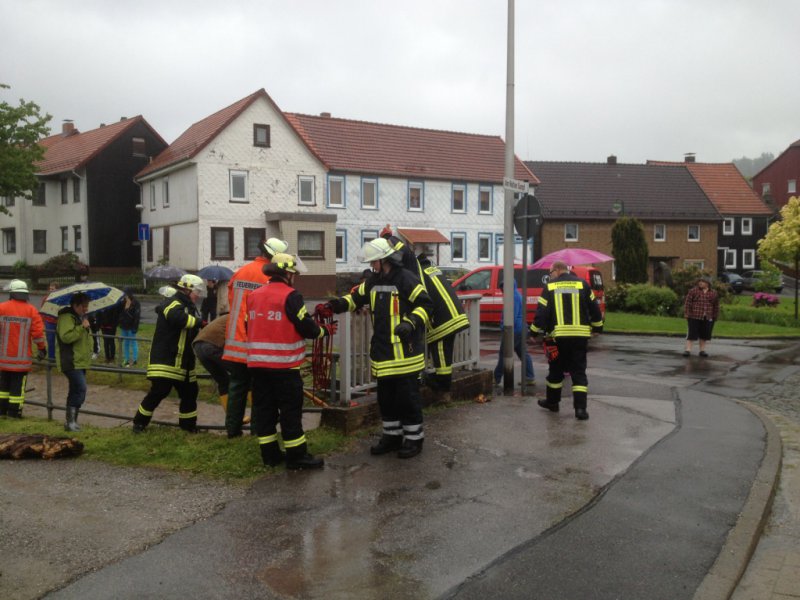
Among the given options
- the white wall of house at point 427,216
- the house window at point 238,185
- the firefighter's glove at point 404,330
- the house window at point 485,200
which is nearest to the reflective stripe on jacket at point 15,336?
the firefighter's glove at point 404,330

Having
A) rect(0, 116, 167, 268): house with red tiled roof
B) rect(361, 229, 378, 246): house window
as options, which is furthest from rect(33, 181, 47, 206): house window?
rect(361, 229, 378, 246): house window

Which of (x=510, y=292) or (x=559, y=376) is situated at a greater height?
(x=510, y=292)

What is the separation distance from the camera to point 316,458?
621cm

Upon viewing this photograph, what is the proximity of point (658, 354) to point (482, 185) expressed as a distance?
102 ft

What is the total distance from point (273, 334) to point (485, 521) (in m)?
2.17

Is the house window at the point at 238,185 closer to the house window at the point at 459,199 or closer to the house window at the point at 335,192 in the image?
the house window at the point at 335,192

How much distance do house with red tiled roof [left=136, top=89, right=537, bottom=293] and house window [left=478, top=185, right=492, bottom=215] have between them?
2.4 inches

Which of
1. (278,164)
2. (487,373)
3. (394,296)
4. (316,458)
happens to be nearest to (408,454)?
(316,458)

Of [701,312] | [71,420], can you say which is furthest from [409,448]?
[701,312]

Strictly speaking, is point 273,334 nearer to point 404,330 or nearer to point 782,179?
point 404,330

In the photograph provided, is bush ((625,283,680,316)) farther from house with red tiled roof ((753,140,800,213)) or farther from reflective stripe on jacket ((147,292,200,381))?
house with red tiled roof ((753,140,800,213))

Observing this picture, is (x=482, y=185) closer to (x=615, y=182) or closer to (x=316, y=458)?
(x=615, y=182)

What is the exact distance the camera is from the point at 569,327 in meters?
8.59

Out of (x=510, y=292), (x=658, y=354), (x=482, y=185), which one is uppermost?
(x=482, y=185)
